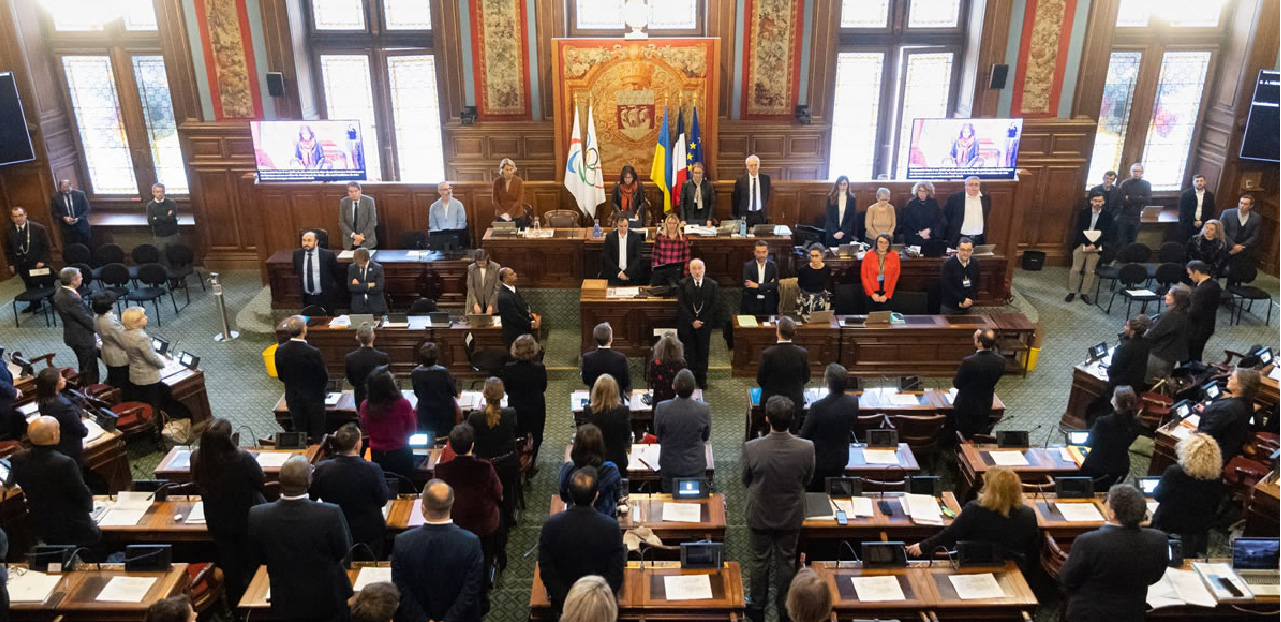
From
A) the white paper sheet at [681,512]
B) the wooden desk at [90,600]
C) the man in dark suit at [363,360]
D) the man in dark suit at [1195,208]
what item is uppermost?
the man in dark suit at [1195,208]

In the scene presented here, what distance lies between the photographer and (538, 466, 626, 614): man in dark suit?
4.54m

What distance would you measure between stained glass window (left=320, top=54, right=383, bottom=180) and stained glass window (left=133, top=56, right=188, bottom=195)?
222 cm

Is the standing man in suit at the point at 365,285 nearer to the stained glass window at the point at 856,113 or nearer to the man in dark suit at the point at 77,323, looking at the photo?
the man in dark suit at the point at 77,323

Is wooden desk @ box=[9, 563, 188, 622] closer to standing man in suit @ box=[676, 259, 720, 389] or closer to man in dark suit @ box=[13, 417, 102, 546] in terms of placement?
man in dark suit @ box=[13, 417, 102, 546]

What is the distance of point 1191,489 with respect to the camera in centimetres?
559

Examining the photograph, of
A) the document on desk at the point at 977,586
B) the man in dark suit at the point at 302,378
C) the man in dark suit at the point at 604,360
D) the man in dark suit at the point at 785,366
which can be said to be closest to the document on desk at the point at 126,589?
the man in dark suit at the point at 302,378

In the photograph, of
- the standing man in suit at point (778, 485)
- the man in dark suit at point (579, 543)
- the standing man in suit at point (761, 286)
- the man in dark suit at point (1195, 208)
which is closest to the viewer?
the man in dark suit at point (579, 543)

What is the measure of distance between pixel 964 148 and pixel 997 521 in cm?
833

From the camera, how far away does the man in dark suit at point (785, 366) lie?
736 centimetres

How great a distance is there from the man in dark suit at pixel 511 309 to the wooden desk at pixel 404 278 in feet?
6.02

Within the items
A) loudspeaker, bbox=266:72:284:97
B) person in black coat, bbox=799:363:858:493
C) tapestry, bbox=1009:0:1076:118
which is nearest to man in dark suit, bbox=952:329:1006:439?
person in black coat, bbox=799:363:858:493

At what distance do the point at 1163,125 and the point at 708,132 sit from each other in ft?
23.3

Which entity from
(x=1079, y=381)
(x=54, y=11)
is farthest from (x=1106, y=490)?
(x=54, y=11)

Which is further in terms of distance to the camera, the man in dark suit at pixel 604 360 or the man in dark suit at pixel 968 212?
the man in dark suit at pixel 968 212
